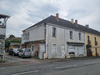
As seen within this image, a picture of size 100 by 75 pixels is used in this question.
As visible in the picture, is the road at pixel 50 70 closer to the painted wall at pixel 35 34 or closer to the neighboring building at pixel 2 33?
the neighboring building at pixel 2 33

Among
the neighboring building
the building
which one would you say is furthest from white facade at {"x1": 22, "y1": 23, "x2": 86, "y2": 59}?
the neighboring building

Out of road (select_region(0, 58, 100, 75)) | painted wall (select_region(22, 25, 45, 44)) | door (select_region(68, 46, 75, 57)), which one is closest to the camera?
road (select_region(0, 58, 100, 75))

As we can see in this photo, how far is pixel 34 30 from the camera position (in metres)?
22.1

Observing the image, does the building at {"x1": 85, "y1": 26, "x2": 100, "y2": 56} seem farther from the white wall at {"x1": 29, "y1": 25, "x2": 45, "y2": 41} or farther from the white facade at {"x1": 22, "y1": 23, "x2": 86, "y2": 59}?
the white wall at {"x1": 29, "y1": 25, "x2": 45, "y2": 41}

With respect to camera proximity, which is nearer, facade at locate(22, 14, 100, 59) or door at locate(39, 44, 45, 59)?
door at locate(39, 44, 45, 59)

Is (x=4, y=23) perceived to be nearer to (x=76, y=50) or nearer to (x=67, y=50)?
(x=67, y=50)

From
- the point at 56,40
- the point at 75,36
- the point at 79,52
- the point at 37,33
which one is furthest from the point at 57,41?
the point at 79,52

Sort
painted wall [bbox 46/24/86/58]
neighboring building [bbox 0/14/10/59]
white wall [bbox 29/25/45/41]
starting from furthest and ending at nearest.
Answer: white wall [bbox 29/25/45/41], painted wall [bbox 46/24/86/58], neighboring building [bbox 0/14/10/59]

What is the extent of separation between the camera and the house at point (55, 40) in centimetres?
1817

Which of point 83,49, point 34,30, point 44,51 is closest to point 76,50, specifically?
point 83,49

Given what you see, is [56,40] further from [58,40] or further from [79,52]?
[79,52]

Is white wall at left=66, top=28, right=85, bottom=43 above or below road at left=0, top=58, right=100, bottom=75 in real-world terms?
above

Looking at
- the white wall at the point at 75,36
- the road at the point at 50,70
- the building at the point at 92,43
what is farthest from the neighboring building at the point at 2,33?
the building at the point at 92,43

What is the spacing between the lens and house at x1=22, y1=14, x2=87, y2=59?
1817cm
